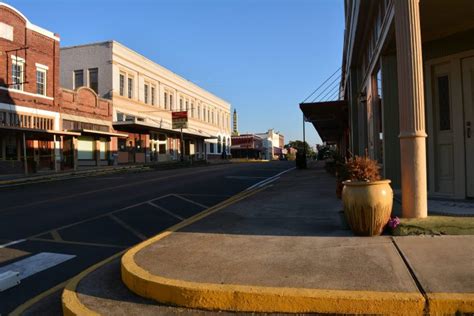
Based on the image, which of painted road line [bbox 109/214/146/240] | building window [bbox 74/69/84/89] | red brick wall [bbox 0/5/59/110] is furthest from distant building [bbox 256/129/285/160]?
painted road line [bbox 109/214/146/240]

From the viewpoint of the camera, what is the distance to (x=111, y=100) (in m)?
41.4

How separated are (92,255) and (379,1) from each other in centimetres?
876

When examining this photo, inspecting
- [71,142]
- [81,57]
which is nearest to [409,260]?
[71,142]

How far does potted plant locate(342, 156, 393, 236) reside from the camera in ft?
19.7

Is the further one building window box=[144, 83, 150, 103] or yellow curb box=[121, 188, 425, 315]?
building window box=[144, 83, 150, 103]

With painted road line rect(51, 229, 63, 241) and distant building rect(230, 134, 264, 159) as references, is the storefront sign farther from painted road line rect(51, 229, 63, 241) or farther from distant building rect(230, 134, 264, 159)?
distant building rect(230, 134, 264, 159)

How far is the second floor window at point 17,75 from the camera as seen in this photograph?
28.5m

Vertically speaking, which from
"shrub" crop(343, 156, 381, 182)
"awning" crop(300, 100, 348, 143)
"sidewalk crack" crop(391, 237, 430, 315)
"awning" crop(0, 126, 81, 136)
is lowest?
"sidewalk crack" crop(391, 237, 430, 315)

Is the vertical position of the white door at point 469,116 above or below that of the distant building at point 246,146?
below

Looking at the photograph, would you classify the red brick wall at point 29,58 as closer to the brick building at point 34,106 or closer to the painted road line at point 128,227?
the brick building at point 34,106

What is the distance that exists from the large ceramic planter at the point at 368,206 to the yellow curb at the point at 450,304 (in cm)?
224

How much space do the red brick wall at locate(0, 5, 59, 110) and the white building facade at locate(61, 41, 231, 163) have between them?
902 centimetres

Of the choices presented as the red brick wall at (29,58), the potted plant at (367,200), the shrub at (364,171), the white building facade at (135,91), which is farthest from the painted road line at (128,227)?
the white building facade at (135,91)

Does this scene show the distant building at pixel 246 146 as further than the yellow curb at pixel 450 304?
Yes
